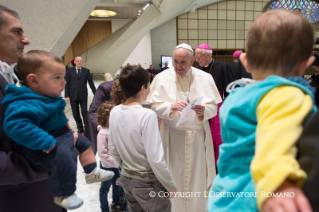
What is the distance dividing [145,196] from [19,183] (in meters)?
0.84

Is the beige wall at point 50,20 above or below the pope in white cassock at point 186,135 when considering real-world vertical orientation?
above

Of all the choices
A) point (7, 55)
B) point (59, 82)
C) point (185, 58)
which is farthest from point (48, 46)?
point (59, 82)

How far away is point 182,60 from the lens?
238cm

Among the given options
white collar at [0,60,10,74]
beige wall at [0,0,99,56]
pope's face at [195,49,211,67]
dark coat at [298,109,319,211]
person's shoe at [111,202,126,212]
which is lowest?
person's shoe at [111,202,126,212]

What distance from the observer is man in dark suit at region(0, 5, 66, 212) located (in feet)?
3.40

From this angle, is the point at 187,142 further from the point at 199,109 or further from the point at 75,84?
the point at 75,84

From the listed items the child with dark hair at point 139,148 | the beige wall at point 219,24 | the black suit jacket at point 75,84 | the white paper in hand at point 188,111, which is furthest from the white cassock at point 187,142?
the beige wall at point 219,24

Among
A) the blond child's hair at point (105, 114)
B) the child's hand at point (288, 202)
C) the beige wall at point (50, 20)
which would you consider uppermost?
the beige wall at point (50, 20)

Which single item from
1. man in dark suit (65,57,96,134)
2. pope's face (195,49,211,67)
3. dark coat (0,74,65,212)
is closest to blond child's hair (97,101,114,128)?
dark coat (0,74,65,212)

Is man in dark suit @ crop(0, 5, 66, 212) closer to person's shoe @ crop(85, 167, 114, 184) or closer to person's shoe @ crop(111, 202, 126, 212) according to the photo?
person's shoe @ crop(85, 167, 114, 184)

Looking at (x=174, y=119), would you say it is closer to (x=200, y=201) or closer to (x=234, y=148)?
(x=200, y=201)

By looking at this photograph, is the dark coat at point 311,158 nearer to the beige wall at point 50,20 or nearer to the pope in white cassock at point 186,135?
the pope in white cassock at point 186,135

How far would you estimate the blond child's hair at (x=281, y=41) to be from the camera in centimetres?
62

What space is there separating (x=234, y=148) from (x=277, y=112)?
192 millimetres
